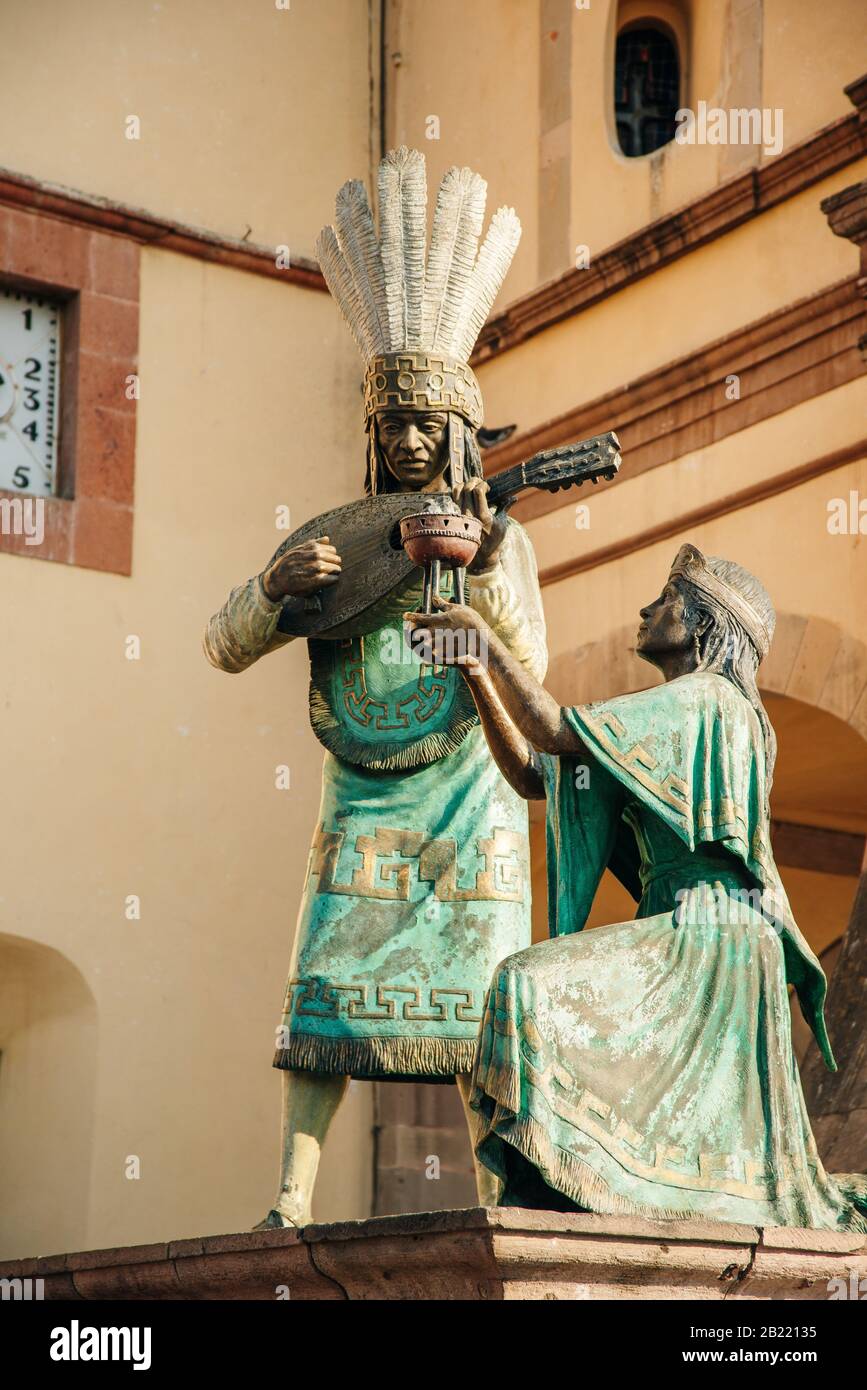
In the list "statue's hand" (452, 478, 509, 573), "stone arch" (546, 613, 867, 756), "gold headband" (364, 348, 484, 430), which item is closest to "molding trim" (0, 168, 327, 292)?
"stone arch" (546, 613, 867, 756)

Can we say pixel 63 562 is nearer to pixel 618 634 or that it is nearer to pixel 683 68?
pixel 618 634

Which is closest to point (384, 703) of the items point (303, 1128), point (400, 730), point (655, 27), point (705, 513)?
point (400, 730)

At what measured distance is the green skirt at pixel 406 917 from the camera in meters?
5.89

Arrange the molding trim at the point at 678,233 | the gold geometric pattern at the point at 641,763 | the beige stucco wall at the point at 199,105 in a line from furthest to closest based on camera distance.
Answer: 1. the beige stucco wall at the point at 199,105
2. the molding trim at the point at 678,233
3. the gold geometric pattern at the point at 641,763

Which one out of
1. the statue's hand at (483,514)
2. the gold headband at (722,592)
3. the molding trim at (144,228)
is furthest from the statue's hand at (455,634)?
the molding trim at (144,228)

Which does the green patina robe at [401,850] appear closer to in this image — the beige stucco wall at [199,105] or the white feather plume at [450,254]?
the white feather plume at [450,254]

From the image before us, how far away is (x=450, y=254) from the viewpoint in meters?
6.39

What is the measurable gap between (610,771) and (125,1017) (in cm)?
526

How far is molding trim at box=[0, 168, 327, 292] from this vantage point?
10.9 metres

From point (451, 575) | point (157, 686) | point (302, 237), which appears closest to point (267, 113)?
point (302, 237)

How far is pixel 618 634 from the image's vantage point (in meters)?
10.6

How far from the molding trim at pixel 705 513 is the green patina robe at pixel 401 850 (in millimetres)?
3465

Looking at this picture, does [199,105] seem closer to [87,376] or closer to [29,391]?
[87,376]

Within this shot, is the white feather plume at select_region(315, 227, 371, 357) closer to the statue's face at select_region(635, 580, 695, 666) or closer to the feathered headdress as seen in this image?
the feathered headdress
